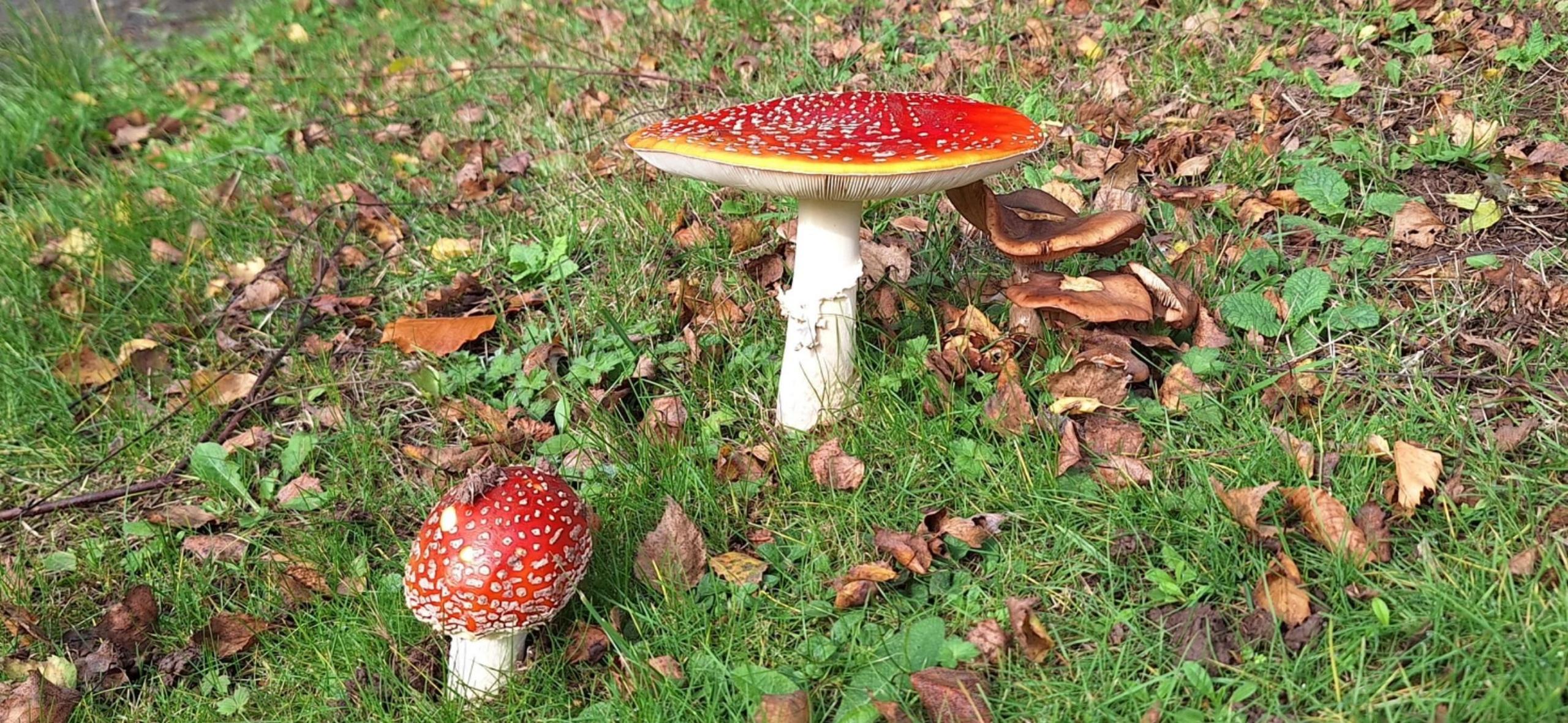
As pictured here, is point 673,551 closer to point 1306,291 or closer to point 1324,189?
point 1306,291

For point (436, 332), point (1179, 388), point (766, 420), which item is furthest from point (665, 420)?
point (1179, 388)

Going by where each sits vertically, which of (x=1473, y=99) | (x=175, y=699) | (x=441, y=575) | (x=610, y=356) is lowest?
(x=175, y=699)

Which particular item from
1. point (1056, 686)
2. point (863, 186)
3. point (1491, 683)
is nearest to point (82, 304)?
point (863, 186)

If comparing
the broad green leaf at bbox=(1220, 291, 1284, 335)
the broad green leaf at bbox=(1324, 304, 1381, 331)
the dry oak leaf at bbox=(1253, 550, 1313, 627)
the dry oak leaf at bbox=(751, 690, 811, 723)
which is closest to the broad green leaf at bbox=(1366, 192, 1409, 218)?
the broad green leaf at bbox=(1324, 304, 1381, 331)

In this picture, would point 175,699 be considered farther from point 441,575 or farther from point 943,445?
point 943,445

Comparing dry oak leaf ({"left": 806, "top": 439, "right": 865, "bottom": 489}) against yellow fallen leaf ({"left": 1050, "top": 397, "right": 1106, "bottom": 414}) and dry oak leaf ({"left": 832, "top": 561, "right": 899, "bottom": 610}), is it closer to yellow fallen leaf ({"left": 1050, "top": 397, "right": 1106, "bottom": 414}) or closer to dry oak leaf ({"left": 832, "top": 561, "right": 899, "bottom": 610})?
dry oak leaf ({"left": 832, "top": 561, "right": 899, "bottom": 610})

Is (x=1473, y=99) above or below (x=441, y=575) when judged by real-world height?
above
